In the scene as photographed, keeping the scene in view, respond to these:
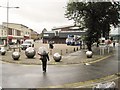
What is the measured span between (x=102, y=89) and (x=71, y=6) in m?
35.6

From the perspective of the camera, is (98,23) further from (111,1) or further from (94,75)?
(94,75)

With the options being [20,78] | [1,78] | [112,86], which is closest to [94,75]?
[20,78]

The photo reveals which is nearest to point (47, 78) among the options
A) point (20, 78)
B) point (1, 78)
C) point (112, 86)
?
point (20, 78)

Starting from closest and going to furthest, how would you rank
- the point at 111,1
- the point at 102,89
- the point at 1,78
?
the point at 102,89 < the point at 1,78 < the point at 111,1

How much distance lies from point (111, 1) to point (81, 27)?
7127 mm

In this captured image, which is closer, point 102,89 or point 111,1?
point 102,89

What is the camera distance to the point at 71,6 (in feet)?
143

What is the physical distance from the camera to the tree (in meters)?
41.8

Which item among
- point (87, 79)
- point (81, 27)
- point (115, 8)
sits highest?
point (115, 8)

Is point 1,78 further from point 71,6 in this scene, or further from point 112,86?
point 71,6

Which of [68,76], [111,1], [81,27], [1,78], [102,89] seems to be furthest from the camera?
[81,27]

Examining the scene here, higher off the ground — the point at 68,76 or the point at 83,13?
the point at 83,13

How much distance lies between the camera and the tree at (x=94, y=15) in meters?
41.8

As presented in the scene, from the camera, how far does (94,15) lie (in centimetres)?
4316
